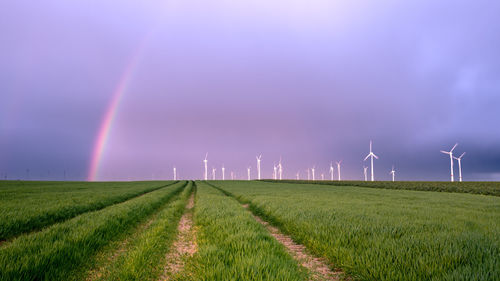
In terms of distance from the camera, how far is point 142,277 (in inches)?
196

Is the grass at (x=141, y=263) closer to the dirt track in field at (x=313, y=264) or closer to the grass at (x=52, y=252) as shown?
A: the grass at (x=52, y=252)

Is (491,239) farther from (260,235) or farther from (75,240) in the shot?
(75,240)

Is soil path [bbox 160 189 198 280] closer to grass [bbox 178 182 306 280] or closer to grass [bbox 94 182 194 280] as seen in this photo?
grass [bbox 94 182 194 280]

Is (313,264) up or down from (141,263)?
down

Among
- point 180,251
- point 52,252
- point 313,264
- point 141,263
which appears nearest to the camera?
point 52,252

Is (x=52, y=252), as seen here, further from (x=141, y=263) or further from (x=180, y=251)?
(x=180, y=251)

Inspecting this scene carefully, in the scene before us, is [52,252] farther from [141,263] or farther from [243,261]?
[243,261]

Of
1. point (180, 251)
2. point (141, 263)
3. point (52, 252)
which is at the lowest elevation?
point (180, 251)

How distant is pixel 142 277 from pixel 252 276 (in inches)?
104

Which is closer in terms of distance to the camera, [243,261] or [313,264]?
[243,261]

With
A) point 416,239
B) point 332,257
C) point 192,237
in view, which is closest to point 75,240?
point 192,237

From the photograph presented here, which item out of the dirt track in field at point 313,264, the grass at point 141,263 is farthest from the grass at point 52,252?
the dirt track in field at point 313,264

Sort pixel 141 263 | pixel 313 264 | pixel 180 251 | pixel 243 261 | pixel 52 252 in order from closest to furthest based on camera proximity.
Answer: pixel 243 261 → pixel 52 252 → pixel 141 263 → pixel 313 264 → pixel 180 251

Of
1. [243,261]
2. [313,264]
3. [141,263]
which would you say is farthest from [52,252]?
[313,264]
